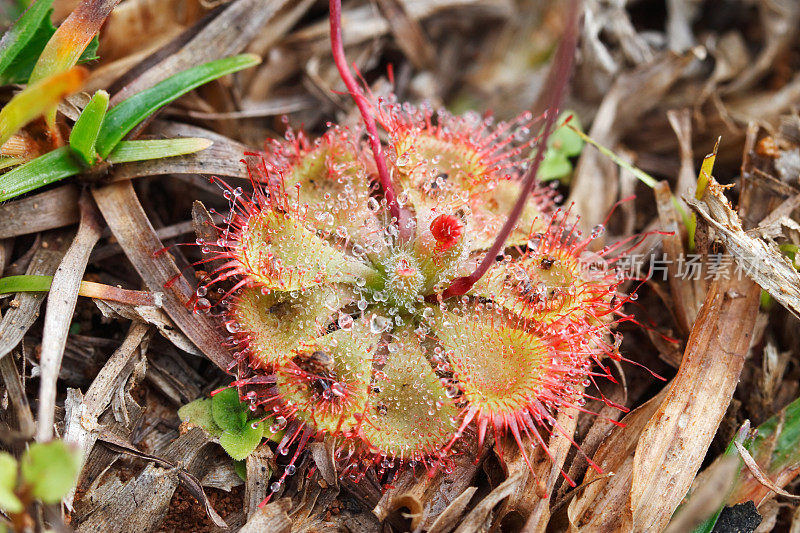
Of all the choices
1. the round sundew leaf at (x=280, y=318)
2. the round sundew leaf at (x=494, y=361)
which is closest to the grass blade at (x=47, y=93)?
the round sundew leaf at (x=280, y=318)

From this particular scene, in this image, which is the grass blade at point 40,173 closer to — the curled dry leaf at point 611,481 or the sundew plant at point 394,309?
the sundew plant at point 394,309

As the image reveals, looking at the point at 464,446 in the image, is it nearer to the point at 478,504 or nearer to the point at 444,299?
the point at 478,504

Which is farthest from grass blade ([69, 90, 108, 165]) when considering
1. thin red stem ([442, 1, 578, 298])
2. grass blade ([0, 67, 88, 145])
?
thin red stem ([442, 1, 578, 298])

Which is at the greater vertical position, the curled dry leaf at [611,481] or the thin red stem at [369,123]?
the thin red stem at [369,123]

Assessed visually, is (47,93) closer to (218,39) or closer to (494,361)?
(218,39)

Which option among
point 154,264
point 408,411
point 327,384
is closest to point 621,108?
point 408,411

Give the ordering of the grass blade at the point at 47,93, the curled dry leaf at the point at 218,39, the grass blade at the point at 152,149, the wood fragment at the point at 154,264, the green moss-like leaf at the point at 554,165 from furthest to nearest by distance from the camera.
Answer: the green moss-like leaf at the point at 554,165, the curled dry leaf at the point at 218,39, the grass blade at the point at 152,149, the wood fragment at the point at 154,264, the grass blade at the point at 47,93

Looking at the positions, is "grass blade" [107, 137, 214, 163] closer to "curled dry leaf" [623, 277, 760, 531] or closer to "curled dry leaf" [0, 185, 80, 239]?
"curled dry leaf" [0, 185, 80, 239]
